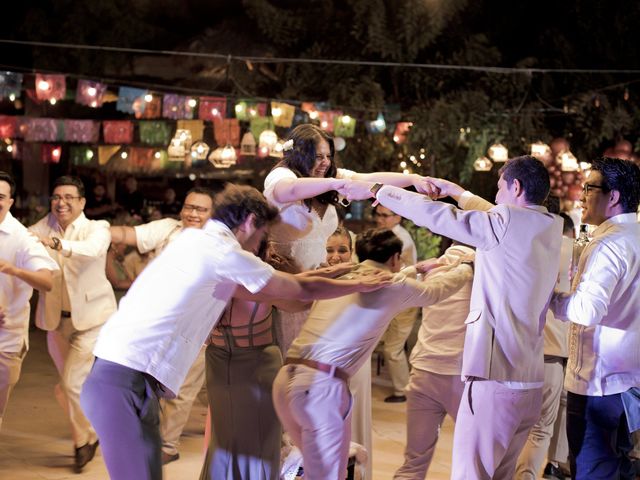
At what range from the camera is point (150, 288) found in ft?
11.1

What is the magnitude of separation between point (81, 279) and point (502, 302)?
136 inches

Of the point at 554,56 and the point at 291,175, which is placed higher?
the point at 554,56

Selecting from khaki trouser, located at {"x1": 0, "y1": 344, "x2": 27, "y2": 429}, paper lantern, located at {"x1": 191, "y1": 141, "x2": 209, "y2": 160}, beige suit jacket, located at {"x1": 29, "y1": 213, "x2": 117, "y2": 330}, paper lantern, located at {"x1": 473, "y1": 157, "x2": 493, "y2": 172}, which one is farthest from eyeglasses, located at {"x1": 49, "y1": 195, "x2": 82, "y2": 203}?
paper lantern, located at {"x1": 473, "y1": 157, "x2": 493, "y2": 172}

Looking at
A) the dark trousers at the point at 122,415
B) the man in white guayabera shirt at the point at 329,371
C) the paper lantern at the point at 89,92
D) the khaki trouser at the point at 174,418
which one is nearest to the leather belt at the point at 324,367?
the man in white guayabera shirt at the point at 329,371

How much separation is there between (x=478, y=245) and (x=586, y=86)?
11972mm

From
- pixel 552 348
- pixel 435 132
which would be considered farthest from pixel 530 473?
pixel 435 132

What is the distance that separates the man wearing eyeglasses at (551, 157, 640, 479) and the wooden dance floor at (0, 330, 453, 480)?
86.3 inches

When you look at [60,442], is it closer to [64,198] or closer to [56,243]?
[56,243]

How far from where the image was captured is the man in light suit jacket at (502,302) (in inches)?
142

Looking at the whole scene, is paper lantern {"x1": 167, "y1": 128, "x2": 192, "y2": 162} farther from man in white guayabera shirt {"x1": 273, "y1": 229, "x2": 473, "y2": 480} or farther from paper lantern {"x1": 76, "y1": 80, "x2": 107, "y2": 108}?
man in white guayabera shirt {"x1": 273, "y1": 229, "x2": 473, "y2": 480}

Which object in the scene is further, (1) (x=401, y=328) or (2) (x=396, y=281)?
(1) (x=401, y=328)

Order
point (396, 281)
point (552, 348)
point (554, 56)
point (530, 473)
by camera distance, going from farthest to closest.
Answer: point (554, 56) < point (552, 348) < point (530, 473) < point (396, 281)

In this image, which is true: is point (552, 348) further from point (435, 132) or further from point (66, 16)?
point (66, 16)

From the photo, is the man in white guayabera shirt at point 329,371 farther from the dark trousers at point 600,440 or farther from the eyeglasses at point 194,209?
the eyeglasses at point 194,209
